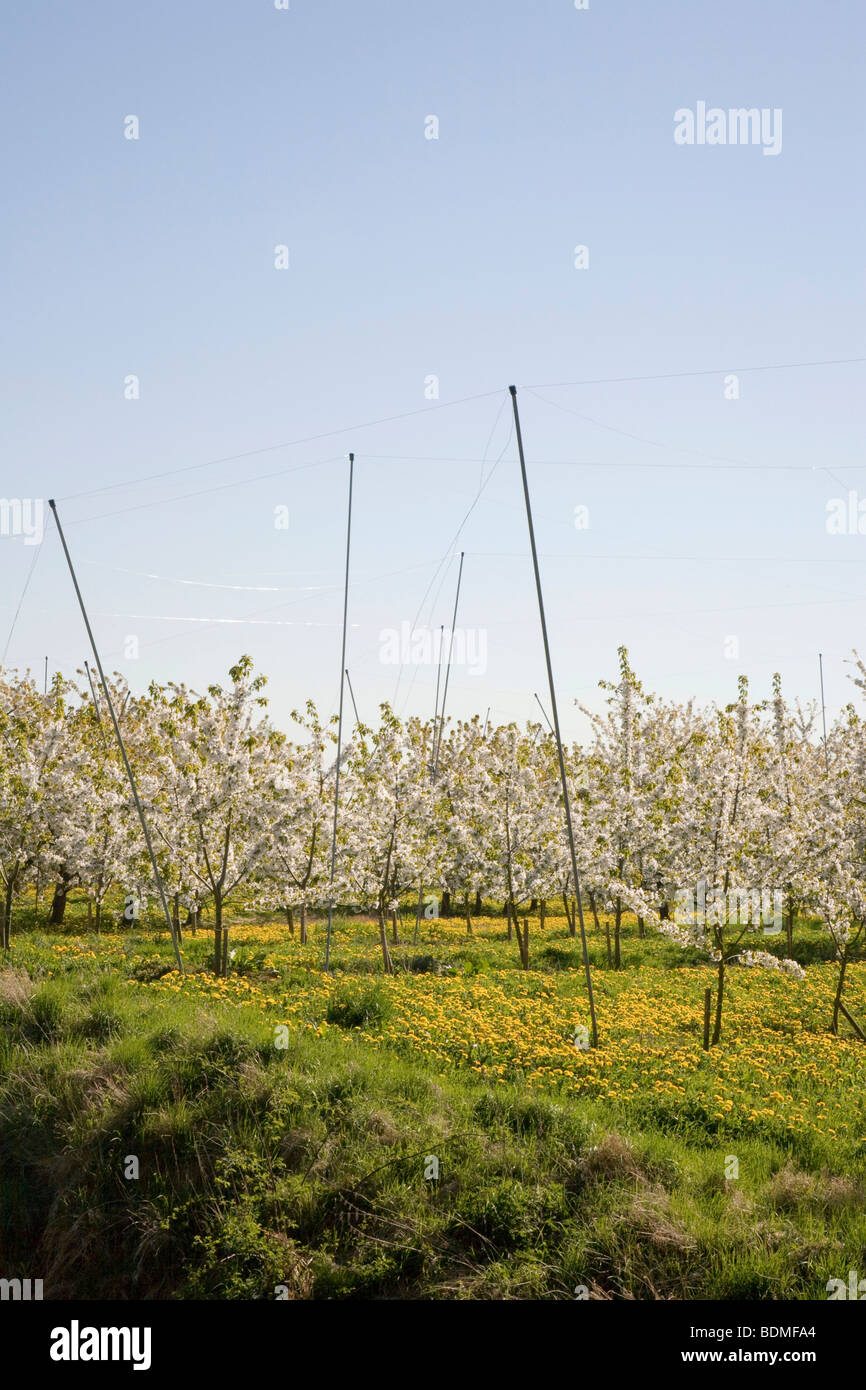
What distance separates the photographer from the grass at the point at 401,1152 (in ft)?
30.7

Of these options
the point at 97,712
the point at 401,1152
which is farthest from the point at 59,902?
the point at 401,1152

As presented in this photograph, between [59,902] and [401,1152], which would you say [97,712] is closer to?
[59,902]

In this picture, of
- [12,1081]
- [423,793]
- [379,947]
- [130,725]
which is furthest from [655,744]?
[130,725]

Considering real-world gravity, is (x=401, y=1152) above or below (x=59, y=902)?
above

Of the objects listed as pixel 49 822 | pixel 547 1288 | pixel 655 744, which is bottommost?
pixel 547 1288

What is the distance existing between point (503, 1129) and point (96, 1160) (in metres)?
5.27

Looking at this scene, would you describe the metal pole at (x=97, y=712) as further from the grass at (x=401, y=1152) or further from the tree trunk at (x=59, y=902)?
the grass at (x=401, y=1152)

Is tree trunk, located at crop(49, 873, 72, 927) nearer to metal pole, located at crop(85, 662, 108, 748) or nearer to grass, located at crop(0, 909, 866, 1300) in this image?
metal pole, located at crop(85, 662, 108, 748)

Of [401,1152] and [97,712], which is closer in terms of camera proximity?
[401,1152]

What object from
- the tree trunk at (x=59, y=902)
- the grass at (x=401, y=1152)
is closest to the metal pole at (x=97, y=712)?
the tree trunk at (x=59, y=902)

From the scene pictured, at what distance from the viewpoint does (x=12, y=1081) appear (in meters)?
13.3

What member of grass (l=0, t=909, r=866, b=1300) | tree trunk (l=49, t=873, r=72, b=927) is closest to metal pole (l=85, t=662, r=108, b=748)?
tree trunk (l=49, t=873, r=72, b=927)

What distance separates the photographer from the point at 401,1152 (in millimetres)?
10984
